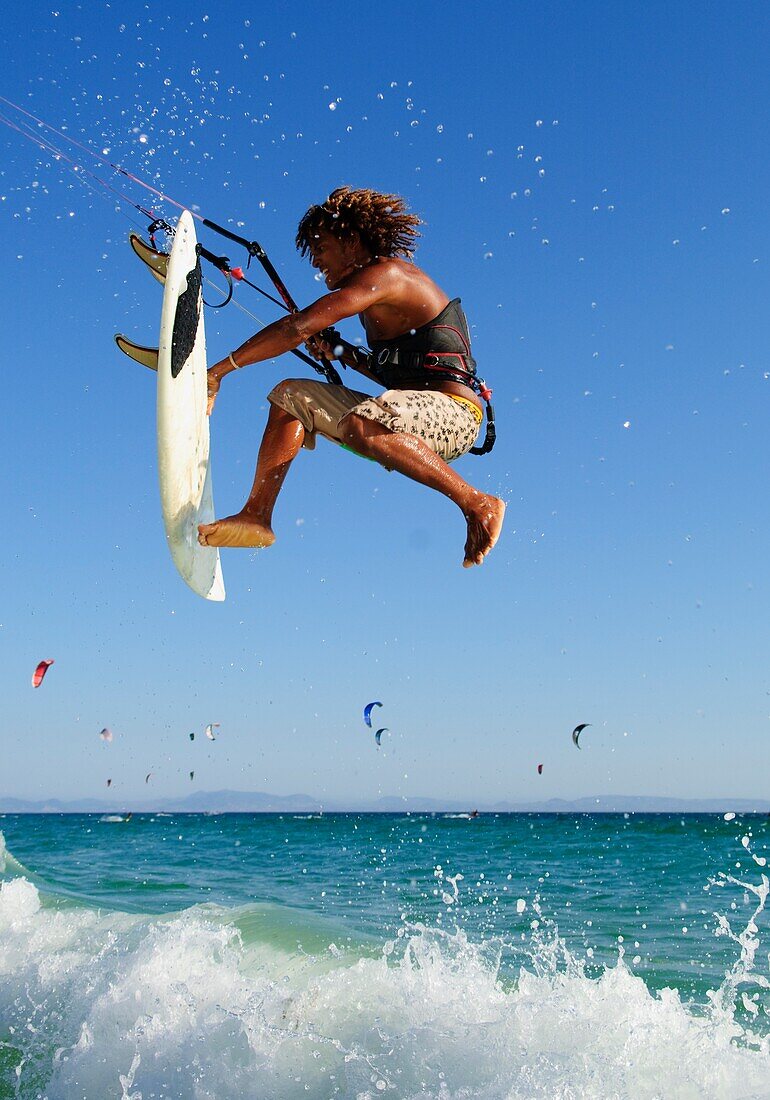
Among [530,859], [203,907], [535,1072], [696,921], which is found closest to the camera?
[535,1072]

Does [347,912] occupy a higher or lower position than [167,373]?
lower

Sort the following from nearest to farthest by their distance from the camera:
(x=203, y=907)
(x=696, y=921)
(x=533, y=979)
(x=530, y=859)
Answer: (x=533, y=979) → (x=203, y=907) → (x=696, y=921) → (x=530, y=859)

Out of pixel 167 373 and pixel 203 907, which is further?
pixel 203 907

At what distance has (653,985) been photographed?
7.94 m

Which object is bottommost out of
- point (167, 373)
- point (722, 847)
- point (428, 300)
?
point (722, 847)

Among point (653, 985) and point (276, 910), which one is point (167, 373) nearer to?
point (653, 985)

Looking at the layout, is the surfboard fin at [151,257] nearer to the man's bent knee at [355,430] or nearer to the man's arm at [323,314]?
the man's arm at [323,314]

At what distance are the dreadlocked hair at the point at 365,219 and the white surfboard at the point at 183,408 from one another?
2.11 ft

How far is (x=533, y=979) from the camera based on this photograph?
6254 mm

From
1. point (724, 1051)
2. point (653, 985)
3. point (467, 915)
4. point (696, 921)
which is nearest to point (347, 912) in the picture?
point (467, 915)

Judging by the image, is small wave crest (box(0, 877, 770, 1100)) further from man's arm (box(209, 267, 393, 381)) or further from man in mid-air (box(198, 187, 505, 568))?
man's arm (box(209, 267, 393, 381))

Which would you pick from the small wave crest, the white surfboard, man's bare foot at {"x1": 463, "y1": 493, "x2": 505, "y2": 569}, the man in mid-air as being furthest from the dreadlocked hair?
the small wave crest

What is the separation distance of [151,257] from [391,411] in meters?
1.72

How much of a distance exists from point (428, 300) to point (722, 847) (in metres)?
30.4
